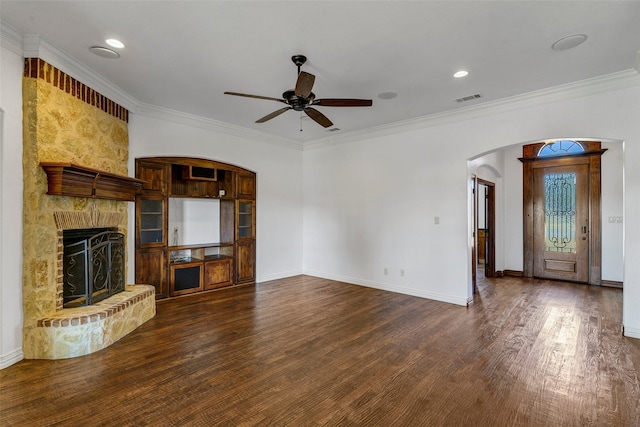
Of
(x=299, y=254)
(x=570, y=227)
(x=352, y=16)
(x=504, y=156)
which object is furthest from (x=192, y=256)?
(x=570, y=227)

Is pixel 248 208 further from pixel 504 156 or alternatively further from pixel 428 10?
pixel 504 156

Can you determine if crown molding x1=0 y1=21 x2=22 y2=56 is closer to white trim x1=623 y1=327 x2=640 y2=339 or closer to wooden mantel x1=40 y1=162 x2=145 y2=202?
wooden mantel x1=40 y1=162 x2=145 y2=202

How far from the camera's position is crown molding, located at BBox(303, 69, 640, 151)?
3.67 metres

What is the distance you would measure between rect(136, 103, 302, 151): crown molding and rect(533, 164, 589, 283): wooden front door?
18.2 ft

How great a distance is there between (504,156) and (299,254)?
5.30 m

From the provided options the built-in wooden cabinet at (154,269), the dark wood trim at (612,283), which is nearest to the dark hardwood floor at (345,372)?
the built-in wooden cabinet at (154,269)

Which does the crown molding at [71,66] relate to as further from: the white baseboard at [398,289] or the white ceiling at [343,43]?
the white baseboard at [398,289]

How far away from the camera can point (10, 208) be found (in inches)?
114

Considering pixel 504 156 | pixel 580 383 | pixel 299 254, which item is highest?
pixel 504 156

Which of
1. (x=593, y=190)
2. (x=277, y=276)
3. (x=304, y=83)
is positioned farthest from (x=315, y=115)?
(x=593, y=190)

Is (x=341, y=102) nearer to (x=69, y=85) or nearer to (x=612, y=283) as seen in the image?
(x=69, y=85)

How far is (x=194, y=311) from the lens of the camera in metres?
4.52

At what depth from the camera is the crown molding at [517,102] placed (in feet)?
12.0

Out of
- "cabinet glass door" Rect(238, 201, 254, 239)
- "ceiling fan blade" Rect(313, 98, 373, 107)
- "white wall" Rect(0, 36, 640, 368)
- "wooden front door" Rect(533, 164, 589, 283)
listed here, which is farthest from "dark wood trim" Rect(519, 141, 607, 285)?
"cabinet glass door" Rect(238, 201, 254, 239)
